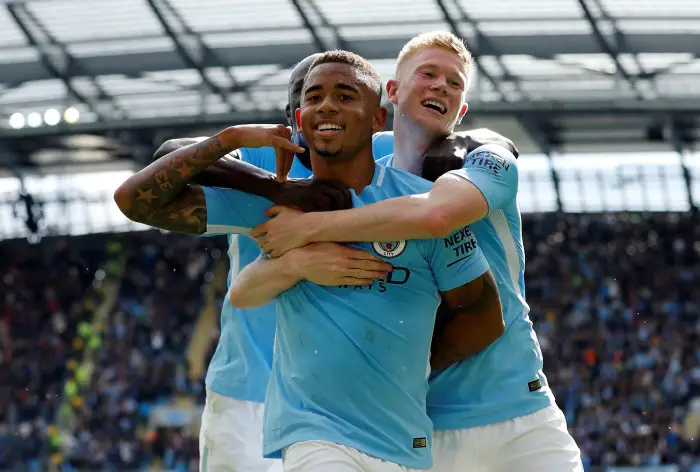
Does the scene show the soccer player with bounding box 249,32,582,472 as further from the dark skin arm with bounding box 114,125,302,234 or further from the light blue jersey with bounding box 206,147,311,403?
the light blue jersey with bounding box 206,147,311,403

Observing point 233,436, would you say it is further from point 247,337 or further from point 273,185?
point 273,185

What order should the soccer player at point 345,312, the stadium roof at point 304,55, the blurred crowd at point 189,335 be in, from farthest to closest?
the blurred crowd at point 189,335 → the stadium roof at point 304,55 → the soccer player at point 345,312

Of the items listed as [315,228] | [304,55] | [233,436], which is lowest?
[233,436]

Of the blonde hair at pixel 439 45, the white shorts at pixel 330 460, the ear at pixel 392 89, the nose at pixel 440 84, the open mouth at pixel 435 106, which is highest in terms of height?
the blonde hair at pixel 439 45

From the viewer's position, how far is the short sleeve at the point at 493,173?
414 cm

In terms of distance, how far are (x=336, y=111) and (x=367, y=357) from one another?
0.79 metres

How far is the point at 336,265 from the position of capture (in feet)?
12.5

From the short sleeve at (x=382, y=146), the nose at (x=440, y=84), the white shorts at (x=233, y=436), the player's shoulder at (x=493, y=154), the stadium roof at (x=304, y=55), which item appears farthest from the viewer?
the stadium roof at (x=304, y=55)

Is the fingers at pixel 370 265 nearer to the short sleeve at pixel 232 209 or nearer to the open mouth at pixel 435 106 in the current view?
the short sleeve at pixel 232 209

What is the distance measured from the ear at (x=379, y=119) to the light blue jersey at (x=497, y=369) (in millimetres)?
392

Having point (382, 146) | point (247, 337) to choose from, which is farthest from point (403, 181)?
point (247, 337)

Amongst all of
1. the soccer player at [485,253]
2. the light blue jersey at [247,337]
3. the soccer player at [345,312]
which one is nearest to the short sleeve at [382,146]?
the light blue jersey at [247,337]

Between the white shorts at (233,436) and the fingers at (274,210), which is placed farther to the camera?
the white shorts at (233,436)

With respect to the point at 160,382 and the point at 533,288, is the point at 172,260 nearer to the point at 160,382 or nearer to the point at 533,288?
the point at 160,382
